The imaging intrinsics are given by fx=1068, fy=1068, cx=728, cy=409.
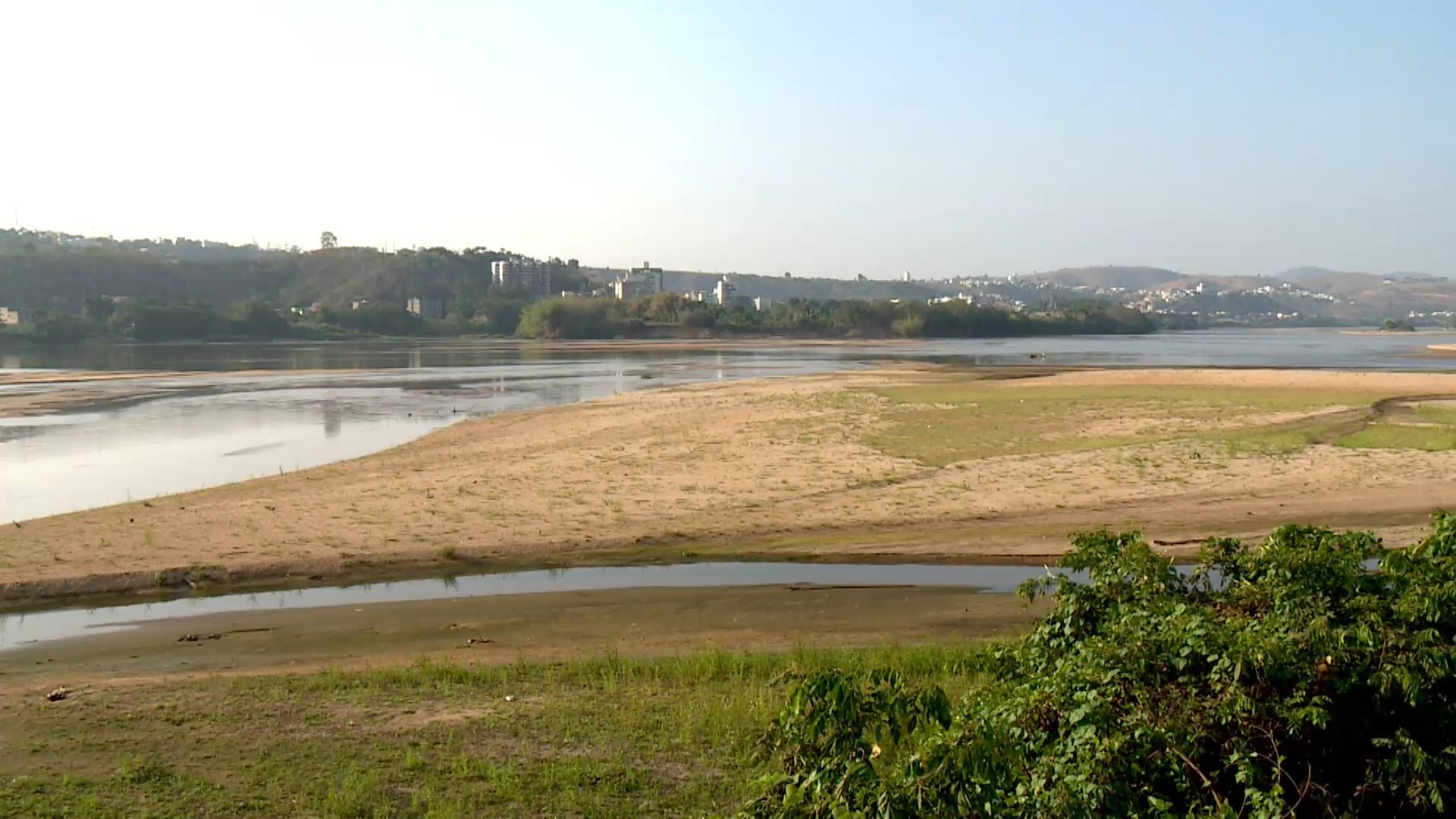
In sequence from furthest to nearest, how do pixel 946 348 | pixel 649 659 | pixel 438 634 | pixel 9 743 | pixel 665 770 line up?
pixel 946 348, pixel 438 634, pixel 649 659, pixel 9 743, pixel 665 770

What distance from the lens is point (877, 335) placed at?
158625 mm

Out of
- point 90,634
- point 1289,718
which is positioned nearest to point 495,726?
point 1289,718

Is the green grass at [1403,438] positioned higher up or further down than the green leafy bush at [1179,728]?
further down

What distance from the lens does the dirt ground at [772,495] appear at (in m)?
18.2

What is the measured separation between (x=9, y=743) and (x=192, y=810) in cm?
258

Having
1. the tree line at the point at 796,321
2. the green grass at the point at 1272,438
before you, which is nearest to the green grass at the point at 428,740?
the green grass at the point at 1272,438

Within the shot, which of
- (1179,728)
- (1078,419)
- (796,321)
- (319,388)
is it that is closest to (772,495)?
(1078,419)

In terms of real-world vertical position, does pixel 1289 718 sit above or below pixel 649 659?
above

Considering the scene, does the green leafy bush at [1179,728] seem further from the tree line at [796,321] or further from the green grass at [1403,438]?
the tree line at [796,321]

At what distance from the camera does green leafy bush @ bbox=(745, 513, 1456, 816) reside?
438cm

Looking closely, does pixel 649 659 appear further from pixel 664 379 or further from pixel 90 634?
pixel 664 379

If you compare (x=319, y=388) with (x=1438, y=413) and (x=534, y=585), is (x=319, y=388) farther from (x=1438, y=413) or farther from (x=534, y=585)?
(x=1438, y=413)

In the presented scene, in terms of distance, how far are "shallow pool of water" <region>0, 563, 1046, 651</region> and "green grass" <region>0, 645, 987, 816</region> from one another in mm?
4968

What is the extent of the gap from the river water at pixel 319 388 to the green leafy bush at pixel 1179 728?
2305 centimetres
